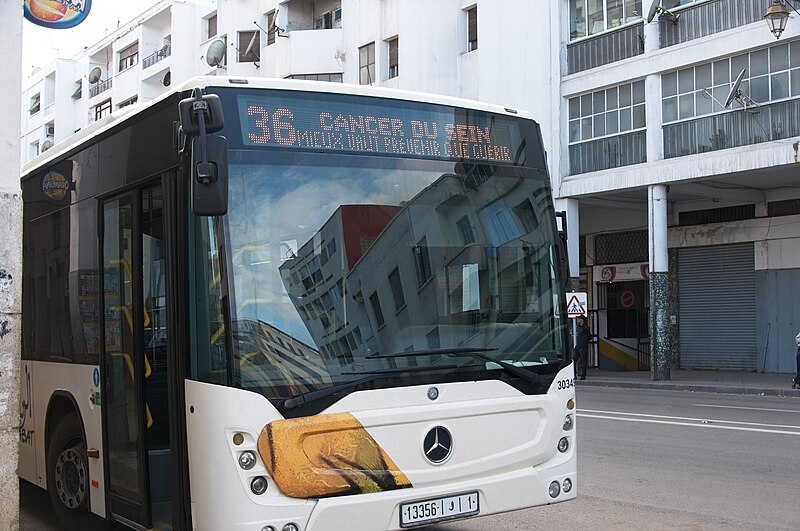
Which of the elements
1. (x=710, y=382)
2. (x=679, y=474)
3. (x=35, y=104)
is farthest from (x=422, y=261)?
(x=35, y=104)

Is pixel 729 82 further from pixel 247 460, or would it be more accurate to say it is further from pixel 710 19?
pixel 247 460

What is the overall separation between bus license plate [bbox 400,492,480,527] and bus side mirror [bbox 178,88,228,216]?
1.95 metres

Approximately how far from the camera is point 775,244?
27.6 meters

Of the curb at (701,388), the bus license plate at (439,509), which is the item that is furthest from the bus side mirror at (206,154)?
the curb at (701,388)

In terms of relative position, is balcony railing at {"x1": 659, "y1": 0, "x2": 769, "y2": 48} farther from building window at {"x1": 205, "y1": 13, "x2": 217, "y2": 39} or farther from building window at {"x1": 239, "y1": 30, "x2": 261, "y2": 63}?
building window at {"x1": 205, "y1": 13, "x2": 217, "y2": 39}

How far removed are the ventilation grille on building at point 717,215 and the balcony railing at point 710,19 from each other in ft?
18.4

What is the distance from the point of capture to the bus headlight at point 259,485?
5352 millimetres

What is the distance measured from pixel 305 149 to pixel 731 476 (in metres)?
5.82

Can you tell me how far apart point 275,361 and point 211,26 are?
43.7 metres

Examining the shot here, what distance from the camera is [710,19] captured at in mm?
24531

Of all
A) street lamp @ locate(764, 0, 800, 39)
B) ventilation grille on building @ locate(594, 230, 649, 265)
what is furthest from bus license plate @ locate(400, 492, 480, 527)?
ventilation grille on building @ locate(594, 230, 649, 265)

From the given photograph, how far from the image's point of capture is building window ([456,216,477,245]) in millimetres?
6094

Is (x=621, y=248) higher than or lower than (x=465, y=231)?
higher

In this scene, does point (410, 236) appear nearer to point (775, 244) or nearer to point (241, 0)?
point (775, 244)
